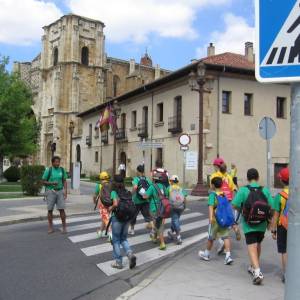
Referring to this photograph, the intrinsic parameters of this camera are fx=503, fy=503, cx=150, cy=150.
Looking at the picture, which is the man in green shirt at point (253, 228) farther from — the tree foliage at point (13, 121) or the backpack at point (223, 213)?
the tree foliage at point (13, 121)

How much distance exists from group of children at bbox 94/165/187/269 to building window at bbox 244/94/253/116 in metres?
24.4

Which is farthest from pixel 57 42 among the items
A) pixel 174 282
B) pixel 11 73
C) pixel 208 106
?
pixel 174 282

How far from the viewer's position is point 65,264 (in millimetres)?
8359

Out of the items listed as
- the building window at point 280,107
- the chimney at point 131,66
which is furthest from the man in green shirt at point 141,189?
the chimney at point 131,66

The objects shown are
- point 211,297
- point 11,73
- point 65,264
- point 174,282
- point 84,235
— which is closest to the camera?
point 211,297

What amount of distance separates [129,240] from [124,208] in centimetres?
324

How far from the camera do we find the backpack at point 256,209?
686 cm

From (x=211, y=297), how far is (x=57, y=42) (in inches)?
2772

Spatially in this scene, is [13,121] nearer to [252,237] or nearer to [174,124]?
[174,124]

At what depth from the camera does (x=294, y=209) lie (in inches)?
109

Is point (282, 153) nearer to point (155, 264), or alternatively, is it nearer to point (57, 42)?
point (155, 264)

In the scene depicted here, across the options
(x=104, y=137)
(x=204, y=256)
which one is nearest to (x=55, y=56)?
(x=104, y=137)

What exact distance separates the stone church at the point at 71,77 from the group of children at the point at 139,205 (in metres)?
56.9

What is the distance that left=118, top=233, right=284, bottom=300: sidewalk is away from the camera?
6.17 m
